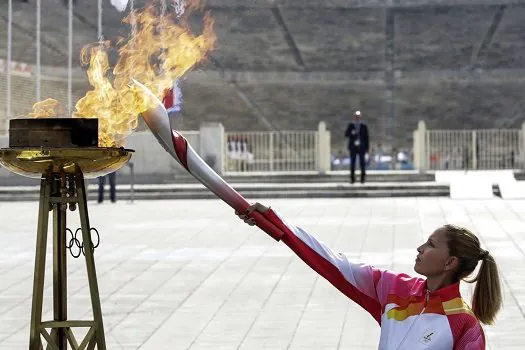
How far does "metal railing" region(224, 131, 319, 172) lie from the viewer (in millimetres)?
33125

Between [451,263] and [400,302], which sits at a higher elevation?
[451,263]

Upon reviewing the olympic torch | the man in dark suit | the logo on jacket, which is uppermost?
the man in dark suit

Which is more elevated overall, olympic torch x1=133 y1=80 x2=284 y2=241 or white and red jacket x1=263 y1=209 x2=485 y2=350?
olympic torch x1=133 y1=80 x2=284 y2=241

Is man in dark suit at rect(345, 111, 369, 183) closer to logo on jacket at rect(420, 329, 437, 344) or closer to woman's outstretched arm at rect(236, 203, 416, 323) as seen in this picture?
woman's outstretched arm at rect(236, 203, 416, 323)

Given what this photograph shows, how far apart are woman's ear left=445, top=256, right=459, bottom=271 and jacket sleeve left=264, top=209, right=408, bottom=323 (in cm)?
33

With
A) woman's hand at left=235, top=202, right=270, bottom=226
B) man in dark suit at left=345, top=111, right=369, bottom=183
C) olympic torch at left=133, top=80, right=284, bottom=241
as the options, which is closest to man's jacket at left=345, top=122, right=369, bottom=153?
man in dark suit at left=345, top=111, right=369, bottom=183

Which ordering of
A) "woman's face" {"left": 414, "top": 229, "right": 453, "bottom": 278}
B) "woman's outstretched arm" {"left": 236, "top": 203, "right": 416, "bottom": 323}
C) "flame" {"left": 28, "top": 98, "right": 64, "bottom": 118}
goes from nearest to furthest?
"woman's face" {"left": 414, "top": 229, "right": 453, "bottom": 278}
"woman's outstretched arm" {"left": 236, "top": 203, "right": 416, "bottom": 323}
"flame" {"left": 28, "top": 98, "right": 64, "bottom": 118}

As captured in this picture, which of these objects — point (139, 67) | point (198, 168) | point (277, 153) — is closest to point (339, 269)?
point (198, 168)

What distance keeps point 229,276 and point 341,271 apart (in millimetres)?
7955

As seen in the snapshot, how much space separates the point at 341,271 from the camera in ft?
15.5

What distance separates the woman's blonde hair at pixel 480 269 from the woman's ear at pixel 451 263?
0.04 ft

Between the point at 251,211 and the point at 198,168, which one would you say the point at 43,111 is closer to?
the point at 198,168

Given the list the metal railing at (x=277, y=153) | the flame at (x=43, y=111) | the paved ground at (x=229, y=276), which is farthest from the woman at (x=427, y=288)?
the metal railing at (x=277, y=153)

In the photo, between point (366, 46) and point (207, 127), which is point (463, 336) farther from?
point (366, 46)
